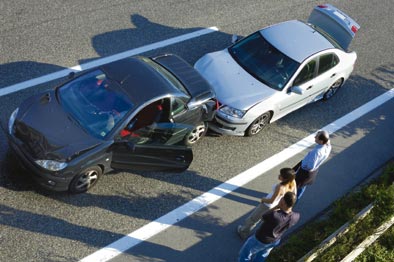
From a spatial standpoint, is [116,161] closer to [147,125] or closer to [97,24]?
[147,125]

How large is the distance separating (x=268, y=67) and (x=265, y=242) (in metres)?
4.44

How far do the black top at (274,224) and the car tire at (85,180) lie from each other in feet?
9.26

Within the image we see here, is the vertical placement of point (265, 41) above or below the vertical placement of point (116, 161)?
above

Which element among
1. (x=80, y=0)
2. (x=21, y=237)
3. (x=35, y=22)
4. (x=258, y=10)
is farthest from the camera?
(x=258, y=10)

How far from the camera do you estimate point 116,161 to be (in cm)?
793

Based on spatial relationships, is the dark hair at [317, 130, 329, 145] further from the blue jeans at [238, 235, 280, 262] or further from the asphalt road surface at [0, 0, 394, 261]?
the blue jeans at [238, 235, 280, 262]

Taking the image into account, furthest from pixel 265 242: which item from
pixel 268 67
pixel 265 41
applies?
pixel 265 41

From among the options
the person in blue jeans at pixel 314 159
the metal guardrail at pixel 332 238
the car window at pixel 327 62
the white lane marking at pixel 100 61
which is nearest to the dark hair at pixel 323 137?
the person in blue jeans at pixel 314 159

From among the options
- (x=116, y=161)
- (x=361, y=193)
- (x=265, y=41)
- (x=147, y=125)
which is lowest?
(x=361, y=193)

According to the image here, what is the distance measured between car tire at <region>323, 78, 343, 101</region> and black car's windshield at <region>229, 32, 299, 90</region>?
148 centimetres

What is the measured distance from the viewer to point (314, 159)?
7.89 metres

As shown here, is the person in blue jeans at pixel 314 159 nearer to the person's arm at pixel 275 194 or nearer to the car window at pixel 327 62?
the person's arm at pixel 275 194

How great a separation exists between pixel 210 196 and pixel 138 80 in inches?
95.0

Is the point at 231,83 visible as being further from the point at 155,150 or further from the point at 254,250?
the point at 254,250
